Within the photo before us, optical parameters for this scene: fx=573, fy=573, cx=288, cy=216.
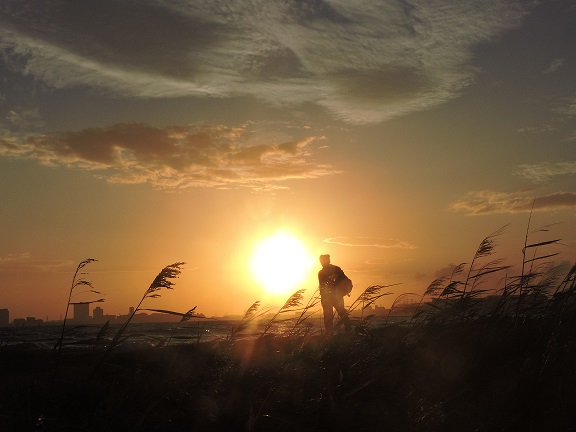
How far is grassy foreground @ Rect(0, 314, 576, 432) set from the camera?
502cm

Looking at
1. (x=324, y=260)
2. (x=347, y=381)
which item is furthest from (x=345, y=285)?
(x=347, y=381)

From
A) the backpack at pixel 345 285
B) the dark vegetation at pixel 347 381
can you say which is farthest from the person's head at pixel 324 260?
the dark vegetation at pixel 347 381

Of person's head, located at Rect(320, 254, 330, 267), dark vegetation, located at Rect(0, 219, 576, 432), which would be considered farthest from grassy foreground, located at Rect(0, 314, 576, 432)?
person's head, located at Rect(320, 254, 330, 267)

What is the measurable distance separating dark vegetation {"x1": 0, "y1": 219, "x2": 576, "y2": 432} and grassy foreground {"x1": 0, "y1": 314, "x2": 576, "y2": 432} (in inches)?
0.6

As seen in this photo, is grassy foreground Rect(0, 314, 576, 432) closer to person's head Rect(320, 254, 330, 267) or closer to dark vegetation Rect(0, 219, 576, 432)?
dark vegetation Rect(0, 219, 576, 432)

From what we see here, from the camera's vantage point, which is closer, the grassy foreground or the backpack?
the grassy foreground

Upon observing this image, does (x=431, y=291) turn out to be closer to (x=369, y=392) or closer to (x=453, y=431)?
(x=369, y=392)

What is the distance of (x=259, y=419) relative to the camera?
5.25m

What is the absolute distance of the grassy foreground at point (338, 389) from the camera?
5.02m

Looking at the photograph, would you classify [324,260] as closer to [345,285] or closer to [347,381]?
[345,285]

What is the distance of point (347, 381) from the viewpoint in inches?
247

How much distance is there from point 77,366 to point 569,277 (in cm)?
608

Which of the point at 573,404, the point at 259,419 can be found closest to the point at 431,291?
the point at 573,404

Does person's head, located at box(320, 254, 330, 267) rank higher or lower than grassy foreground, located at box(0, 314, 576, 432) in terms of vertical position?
higher
